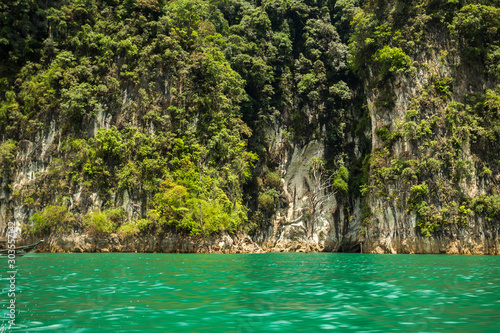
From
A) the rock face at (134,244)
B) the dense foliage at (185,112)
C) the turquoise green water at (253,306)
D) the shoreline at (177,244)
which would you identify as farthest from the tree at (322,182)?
the turquoise green water at (253,306)

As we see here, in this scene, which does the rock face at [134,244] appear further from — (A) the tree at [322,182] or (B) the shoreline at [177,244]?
(A) the tree at [322,182]

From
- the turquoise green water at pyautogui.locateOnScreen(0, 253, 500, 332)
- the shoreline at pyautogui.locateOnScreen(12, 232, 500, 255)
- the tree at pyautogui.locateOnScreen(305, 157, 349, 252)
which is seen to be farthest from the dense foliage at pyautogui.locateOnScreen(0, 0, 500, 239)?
the turquoise green water at pyautogui.locateOnScreen(0, 253, 500, 332)

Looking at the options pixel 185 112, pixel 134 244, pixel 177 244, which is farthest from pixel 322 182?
pixel 134 244

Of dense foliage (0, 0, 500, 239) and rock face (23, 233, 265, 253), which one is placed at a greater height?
dense foliage (0, 0, 500, 239)

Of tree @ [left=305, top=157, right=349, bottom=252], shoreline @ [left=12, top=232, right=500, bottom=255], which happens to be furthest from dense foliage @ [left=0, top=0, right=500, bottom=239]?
shoreline @ [left=12, top=232, right=500, bottom=255]

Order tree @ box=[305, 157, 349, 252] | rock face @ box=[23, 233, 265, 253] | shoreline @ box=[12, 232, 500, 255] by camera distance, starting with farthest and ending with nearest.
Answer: tree @ box=[305, 157, 349, 252]
rock face @ box=[23, 233, 265, 253]
shoreline @ box=[12, 232, 500, 255]

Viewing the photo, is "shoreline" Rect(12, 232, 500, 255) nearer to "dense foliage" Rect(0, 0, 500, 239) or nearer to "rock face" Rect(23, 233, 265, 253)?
"rock face" Rect(23, 233, 265, 253)

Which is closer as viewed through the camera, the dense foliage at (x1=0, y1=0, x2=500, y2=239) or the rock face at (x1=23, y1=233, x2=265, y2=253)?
the rock face at (x1=23, y1=233, x2=265, y2=253)

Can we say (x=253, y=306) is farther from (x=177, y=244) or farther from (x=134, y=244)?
(x=134, y=244)

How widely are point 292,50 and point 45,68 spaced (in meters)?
23.4

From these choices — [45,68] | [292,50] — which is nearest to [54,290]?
[45,68]

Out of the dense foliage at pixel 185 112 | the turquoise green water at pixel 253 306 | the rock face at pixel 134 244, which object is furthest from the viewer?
the dense foliage at pixel 185 112

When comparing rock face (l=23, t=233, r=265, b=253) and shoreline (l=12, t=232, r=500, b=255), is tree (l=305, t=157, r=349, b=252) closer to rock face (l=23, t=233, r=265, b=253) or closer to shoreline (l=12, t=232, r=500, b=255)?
shoreline (l=12, t=232, r=500, b=255)

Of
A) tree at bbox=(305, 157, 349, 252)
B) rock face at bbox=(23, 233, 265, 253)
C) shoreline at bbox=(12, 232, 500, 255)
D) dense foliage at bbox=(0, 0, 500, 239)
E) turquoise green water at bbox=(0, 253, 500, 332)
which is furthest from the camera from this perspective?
tree at bbox=(305, 157, 349, 252)
